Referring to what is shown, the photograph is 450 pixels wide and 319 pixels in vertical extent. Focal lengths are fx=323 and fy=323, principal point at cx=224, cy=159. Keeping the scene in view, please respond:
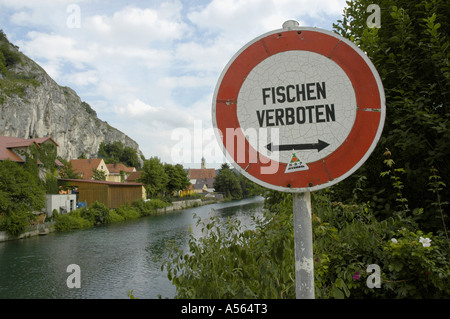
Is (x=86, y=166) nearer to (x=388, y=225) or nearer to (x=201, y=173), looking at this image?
(x=201, y=173)

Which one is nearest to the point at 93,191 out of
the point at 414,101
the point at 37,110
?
the point at 414,101

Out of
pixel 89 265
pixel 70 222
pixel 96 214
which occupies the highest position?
pixel 96 214

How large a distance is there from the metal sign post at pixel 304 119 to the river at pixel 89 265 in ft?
23.5

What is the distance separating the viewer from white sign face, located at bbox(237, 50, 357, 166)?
1.12 metres

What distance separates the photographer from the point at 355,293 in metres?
2.55

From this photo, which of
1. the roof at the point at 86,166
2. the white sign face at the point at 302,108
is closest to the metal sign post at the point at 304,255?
→ the white sign face at the point at 302,108

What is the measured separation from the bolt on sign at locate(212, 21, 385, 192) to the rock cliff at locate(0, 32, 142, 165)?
251 ft

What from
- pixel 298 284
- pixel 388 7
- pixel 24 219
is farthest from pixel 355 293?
pixel 24 219

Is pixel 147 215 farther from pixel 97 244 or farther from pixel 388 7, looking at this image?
pixel 388 7

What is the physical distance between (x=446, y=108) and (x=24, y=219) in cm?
2714

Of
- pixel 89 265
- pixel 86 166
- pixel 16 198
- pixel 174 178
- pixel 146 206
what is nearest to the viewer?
pixel 89 265

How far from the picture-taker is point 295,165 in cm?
114

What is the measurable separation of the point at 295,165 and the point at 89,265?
59.3 feet

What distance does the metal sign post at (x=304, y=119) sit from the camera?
1.11m
